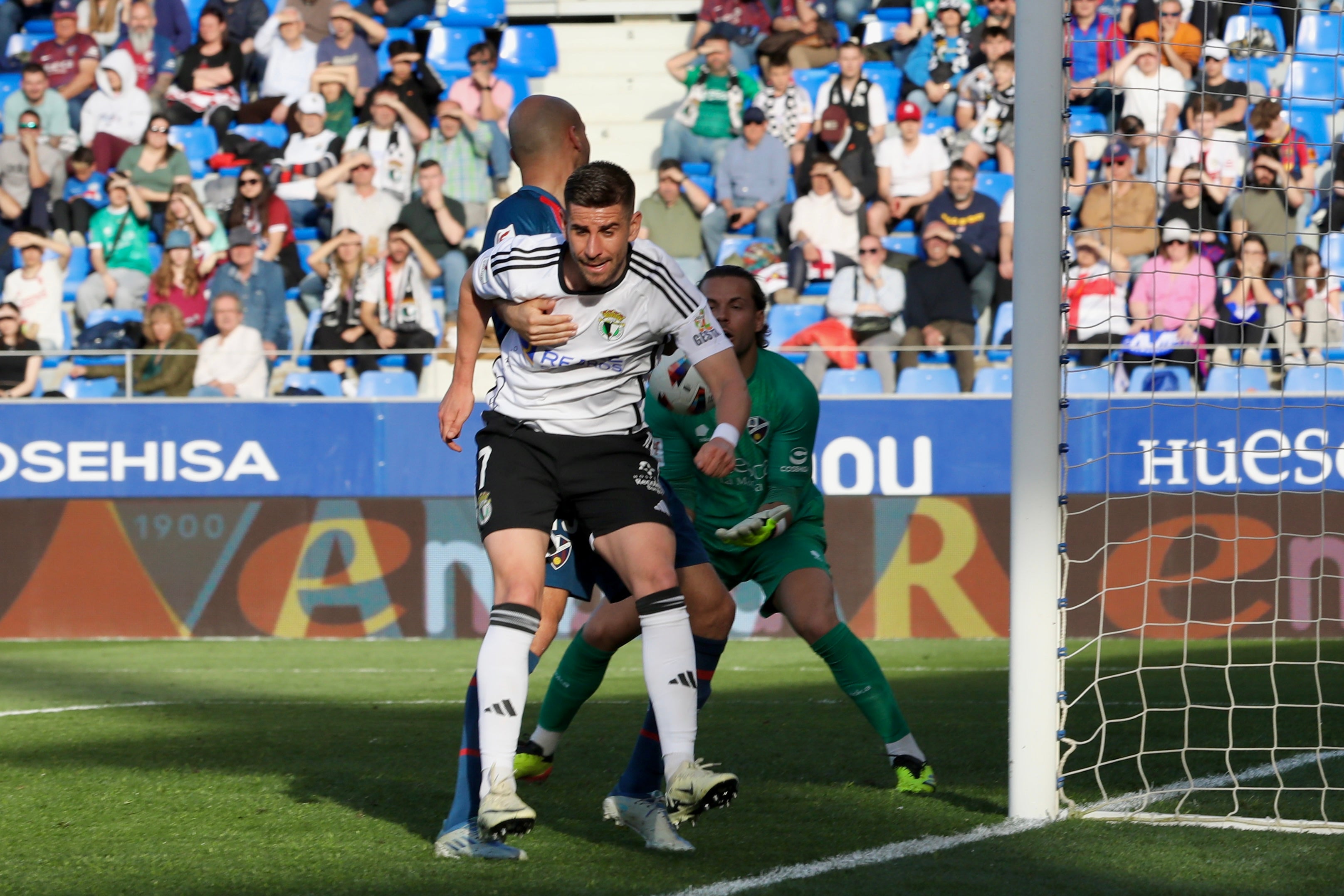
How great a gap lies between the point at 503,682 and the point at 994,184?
403 inches

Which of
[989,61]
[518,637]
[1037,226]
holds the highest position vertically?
[989,61]

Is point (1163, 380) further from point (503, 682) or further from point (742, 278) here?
point (503, 682)

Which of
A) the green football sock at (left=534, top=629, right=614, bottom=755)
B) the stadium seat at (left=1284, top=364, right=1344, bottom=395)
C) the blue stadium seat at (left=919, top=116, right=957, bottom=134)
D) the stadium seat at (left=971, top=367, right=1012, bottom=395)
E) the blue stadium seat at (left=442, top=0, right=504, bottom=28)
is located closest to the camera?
the green football sock at (left=534, top=629, right=614, bottom=755)

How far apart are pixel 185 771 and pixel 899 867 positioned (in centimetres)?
273

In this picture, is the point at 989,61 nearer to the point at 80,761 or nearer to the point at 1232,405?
the point at 1232,405

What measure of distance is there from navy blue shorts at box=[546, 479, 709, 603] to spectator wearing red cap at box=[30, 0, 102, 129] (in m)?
12.3

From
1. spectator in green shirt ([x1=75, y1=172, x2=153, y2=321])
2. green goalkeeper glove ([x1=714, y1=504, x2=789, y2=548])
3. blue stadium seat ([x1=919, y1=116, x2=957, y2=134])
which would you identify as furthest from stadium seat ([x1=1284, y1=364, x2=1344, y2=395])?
spectator in green shirt ([x1=75, y1=172, x2=153, y2=321])

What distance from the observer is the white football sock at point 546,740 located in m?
4.94

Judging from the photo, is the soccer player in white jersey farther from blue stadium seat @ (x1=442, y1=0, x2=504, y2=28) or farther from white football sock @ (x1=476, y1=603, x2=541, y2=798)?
blue stadium seat @ (x1=442, y1=0, x2=504, y2=28)

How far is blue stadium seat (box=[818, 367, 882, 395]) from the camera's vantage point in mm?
10766

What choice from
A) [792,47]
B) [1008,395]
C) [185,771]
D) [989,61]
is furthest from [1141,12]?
[185,771]

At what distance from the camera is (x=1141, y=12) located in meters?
13.0

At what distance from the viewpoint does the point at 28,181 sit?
14.1m

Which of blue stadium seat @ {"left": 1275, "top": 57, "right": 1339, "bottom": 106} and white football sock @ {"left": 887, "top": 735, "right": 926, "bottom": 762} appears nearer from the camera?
white football sock @ {"left": 887, "top": 735, "right": 926, "bottom": 762}
